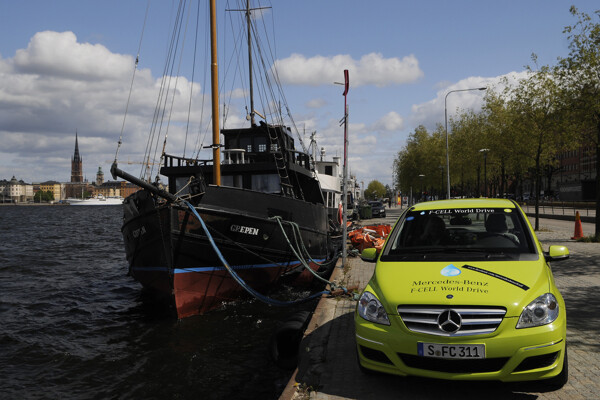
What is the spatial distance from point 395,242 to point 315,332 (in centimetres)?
180

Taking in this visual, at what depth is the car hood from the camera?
398 cm

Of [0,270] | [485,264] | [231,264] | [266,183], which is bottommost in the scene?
[0,270]

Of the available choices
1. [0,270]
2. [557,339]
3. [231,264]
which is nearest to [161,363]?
[231,264]

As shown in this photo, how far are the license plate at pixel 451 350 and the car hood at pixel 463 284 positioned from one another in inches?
13.0

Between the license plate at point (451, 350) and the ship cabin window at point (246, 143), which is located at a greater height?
the ship cabin window at point (246, 143)

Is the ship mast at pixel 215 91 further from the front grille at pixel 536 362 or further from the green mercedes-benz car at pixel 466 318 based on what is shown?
the front grille at pixel 536 362

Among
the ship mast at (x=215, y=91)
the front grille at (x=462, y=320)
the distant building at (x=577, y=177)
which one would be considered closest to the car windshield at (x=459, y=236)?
the front grille at (x=462, y=320)

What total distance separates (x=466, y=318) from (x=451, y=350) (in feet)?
0.95

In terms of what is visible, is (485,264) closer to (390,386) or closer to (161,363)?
(390,386)

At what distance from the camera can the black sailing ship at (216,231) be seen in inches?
381

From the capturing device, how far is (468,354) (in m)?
3.84

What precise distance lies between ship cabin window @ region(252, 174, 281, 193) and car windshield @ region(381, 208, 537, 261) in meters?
7.51

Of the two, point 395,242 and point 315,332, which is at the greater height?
point 395,242

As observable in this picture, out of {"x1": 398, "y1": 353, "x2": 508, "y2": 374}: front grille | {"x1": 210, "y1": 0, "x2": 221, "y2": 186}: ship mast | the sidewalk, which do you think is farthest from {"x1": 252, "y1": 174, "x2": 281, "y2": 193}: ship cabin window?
{"x1": 398, "y1": 353, "x2": 508, "y2": 374}: front grille
